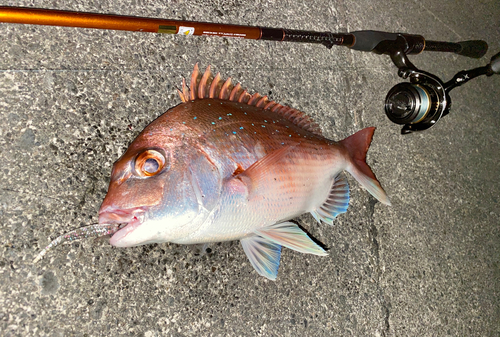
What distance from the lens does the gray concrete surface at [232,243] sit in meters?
1.44

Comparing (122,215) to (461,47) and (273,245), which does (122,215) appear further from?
(461,47)

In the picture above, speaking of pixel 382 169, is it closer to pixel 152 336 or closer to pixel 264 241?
pixel 264 241

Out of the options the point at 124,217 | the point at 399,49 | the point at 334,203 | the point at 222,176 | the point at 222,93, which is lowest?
the point at 334,203

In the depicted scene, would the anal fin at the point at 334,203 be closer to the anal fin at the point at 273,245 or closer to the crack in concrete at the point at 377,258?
the anal fin at the point at 273,245

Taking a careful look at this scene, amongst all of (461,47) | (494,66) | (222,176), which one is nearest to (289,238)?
(222,176)

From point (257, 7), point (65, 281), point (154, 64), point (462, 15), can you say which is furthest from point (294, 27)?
point (462, 15)

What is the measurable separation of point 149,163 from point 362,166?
1269mm

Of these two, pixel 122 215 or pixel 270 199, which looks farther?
pixel 270 199

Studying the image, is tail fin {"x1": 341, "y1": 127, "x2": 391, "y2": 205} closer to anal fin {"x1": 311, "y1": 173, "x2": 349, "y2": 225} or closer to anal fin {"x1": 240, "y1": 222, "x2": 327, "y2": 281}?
anal fin {"x1": 311, "y1": 173, "x2": 349, "y2": 225}

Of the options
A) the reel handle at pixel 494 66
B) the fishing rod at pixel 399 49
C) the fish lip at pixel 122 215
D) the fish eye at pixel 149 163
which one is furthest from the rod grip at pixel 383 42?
the fish lip at pixel 122 215

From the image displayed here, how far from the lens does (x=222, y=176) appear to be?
1.36 m

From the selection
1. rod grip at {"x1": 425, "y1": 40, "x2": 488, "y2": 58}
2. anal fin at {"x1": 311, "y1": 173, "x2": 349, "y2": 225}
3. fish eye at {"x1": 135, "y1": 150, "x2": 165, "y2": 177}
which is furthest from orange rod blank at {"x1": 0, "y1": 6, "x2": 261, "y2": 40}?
rod grip at {"x1": 425, "y1": 40, "x2": 488, "y2": 58}

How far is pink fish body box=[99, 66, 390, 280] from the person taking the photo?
1234mm

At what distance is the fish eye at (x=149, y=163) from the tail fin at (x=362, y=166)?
1.11 meters
